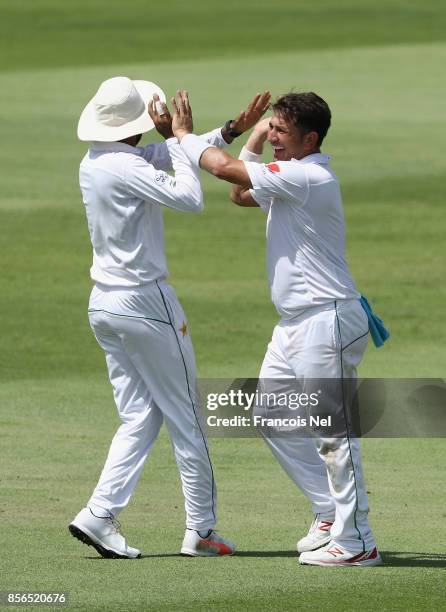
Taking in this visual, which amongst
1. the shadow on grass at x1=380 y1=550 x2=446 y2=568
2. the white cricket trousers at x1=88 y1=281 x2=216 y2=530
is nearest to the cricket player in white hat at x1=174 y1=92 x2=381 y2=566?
the shadow on grass at x1=380 y1=550 x2=446 y2=568

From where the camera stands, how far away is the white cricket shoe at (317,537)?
26.1 feet

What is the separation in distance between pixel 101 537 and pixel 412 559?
1.51m

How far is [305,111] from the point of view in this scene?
7.74 m

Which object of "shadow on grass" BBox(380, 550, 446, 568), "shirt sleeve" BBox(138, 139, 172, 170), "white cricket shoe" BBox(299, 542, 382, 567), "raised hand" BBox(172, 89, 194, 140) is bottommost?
"shadow on grass" BBox(380, 550, 446, 568)

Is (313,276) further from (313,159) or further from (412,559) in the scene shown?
(412,559)

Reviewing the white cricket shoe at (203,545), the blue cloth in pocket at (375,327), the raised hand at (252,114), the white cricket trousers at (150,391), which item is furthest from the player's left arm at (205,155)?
the white cricket shoe at (203,545)

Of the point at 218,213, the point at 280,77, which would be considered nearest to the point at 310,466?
the point at 218,213

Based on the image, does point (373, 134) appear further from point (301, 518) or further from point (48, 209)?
point (301, 518)

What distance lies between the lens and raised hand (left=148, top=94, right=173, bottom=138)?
8.02 meters

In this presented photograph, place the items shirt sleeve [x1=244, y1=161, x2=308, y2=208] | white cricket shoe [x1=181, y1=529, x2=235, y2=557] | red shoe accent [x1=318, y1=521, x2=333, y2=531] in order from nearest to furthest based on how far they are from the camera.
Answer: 1. shirt sleeve [x1=244, y1=161, x2=308, y2=208]
2. white cricket shoe [x1=181, y1=529, x2=235, y2=557]
3. red shoe accent [x1=318, y1=521, x2=333, y2=531]

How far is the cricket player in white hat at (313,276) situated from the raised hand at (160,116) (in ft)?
→ 0.60

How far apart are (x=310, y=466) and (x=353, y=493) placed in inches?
16.3

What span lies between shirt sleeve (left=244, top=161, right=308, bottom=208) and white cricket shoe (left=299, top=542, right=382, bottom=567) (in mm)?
1676

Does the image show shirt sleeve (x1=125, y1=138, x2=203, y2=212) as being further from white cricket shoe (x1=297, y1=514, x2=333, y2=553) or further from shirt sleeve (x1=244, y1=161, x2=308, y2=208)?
white cricket shoe (x1=297, y1=514, x2=333, y2=553)
